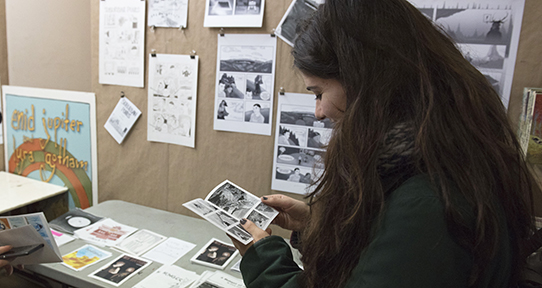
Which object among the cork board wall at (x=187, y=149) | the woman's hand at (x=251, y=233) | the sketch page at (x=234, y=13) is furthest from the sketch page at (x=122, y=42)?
the woman's hand at (x=251, y=233)

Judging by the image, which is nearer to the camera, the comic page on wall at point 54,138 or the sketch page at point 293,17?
the sketch page at point 293,17

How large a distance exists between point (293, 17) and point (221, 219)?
0.86 meters

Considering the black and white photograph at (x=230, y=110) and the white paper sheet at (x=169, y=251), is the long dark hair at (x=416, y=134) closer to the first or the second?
the white paper sheet at (x=169, y=251)

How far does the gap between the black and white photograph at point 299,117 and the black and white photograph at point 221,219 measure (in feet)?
1.85

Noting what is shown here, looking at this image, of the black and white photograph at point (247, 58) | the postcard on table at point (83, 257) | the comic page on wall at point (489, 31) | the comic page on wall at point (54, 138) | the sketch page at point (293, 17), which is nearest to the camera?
the comic page on wall at point (489, 31)

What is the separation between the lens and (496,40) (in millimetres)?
1194

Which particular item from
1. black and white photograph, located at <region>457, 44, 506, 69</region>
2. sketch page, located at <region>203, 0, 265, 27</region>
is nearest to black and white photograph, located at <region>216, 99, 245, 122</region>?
sketch page, located at <region>203, 0, 265, 27</region>

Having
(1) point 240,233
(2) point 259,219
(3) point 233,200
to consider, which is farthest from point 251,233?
(3) point 233,200

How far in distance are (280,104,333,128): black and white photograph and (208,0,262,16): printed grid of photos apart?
418 millimetres

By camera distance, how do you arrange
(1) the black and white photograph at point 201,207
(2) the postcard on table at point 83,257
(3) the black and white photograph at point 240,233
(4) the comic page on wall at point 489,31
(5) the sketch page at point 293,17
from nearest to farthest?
(3) the black and white photograph at point 240,233 → (1) the black and white photograph at point 201,207 → (4) the comic page on wall at point 489,31 → (2) the postcard on table at point 83,257 → (5) the sketch page at point 293,17

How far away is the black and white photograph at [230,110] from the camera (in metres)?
1.59

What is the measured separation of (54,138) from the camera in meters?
2.06

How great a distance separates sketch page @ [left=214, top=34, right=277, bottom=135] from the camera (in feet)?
4.97

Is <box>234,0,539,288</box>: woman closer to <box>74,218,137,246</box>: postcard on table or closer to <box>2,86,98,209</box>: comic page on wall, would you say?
<box>74,218,137,246</box>: postcard on table
